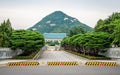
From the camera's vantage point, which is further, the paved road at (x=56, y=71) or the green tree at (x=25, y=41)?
the green tree at (x=25, y=41)

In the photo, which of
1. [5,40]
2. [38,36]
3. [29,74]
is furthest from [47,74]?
[5,40]

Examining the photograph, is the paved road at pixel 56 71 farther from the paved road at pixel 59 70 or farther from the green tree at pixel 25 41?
the green tree at pixel 25 41

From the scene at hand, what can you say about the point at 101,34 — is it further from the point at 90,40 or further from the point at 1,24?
the point at 1,24

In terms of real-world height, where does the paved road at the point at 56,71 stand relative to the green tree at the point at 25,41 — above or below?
below

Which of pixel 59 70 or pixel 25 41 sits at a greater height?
pixel 25 41

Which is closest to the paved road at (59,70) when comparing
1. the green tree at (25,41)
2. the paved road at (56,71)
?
the paved road at (56,71)

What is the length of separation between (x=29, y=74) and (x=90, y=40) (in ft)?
134

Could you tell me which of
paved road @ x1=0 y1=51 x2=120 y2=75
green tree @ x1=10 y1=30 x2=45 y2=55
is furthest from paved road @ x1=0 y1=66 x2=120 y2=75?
green tree @ x1=10 y1=30 x2=45 y2=55

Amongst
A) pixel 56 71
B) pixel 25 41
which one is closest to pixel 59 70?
pixel 56 71

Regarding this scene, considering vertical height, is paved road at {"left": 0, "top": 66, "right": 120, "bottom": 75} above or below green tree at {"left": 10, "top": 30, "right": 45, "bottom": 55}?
below

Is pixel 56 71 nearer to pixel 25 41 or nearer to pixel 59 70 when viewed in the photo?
pixel 59 70

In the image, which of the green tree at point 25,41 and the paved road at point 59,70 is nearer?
the paved road at point 59,70

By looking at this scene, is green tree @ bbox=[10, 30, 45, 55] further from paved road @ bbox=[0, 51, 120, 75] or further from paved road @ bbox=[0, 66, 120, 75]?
paved road @ bbox=[0, 66, 120, 75]

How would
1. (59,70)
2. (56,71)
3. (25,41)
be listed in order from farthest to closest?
(25,41) < (59,70) < (56,71)
